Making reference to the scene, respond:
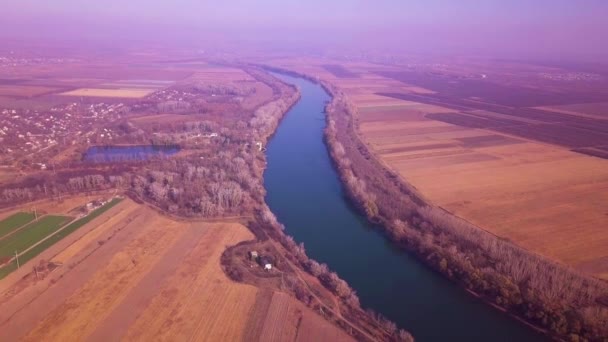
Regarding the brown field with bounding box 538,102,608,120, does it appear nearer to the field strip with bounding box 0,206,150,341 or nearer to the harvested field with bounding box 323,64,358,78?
the harvested field with bounding box 323,64,358,78

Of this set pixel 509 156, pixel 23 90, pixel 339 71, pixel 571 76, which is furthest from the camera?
pixel 339 71

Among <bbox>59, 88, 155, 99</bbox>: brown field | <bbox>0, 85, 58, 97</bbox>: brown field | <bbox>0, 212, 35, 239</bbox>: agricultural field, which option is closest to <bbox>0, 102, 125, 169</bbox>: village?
<bbox>59, 88, 155, 99</bbox>: brown field

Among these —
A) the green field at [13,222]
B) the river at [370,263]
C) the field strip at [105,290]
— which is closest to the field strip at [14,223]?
the green field at [13,222]

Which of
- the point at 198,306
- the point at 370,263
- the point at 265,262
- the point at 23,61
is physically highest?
the point at 23,61

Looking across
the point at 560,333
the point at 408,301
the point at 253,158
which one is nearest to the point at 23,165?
the point at 253,158

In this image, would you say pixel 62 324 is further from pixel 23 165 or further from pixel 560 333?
pixel 23 165

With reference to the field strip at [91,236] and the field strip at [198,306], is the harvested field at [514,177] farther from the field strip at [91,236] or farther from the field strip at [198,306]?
the field strip at [91,236]

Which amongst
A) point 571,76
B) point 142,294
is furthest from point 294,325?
point 571,76

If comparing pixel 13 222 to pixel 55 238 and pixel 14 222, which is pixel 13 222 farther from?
pixel 55 238
